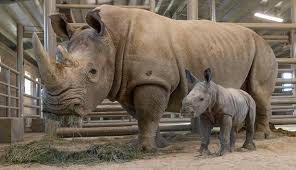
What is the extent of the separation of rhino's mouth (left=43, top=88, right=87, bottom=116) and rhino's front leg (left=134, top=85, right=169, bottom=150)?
0.50 metres

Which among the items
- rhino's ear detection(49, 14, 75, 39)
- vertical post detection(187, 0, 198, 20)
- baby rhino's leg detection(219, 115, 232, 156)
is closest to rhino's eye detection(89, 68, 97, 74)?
rhino's ear detection(49, 14, 75, 39)

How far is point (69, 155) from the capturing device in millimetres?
2801

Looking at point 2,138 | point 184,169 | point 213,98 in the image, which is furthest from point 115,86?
point 2,138

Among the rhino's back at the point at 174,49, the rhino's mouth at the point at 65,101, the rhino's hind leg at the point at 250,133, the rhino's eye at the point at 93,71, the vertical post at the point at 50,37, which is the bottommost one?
the rhino's hind leg at the point at 250,133

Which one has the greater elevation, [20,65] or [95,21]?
[20,65]

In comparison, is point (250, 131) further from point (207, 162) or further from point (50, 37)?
point (50, 37)

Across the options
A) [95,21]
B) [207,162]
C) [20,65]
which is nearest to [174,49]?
[95,21]

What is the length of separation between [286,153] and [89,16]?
1.62 meters

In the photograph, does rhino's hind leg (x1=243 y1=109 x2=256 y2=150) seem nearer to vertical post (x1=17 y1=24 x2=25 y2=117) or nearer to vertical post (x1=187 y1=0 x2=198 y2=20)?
vertical post (x1=187 y1=0 x2=198 y2=20)

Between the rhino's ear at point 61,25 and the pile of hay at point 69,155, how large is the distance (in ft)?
3.02

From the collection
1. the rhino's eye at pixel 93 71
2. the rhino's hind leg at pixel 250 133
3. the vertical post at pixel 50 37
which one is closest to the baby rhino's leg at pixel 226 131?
the rhino's hind leg at pixel 250 133

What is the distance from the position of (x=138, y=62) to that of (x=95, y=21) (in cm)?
44

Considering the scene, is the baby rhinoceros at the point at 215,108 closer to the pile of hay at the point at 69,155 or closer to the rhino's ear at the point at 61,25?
the pile of hay at the point at 69,155

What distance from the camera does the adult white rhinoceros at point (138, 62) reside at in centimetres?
270
